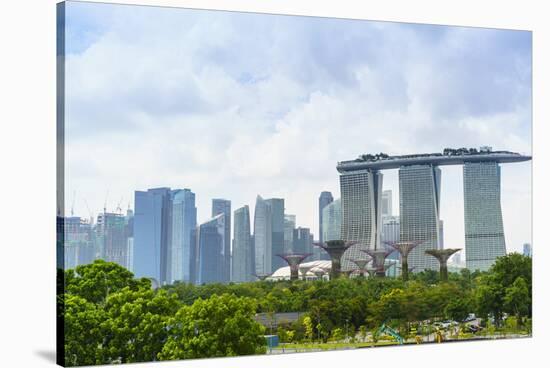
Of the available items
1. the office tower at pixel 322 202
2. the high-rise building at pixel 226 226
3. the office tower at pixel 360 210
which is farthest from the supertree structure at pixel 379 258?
the high-rise building at pixel 226 226

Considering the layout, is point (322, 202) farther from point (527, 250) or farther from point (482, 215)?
point (527, 250)

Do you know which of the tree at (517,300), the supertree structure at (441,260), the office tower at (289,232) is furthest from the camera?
the tree at (517,300)

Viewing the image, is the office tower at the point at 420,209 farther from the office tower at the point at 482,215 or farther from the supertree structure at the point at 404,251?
the office tower at the point at 482,215

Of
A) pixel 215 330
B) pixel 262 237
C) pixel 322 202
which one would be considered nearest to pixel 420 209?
pixel 322 202

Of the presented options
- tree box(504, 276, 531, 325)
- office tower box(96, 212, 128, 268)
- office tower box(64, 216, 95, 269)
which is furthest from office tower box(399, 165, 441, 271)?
office tower box(64, 216, 95, 269)

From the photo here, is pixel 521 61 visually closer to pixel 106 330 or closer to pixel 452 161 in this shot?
pixel 452 161

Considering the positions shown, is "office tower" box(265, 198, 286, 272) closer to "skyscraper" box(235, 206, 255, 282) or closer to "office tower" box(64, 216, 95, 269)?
"skyscraper" box(235, 206, 255, 282)
